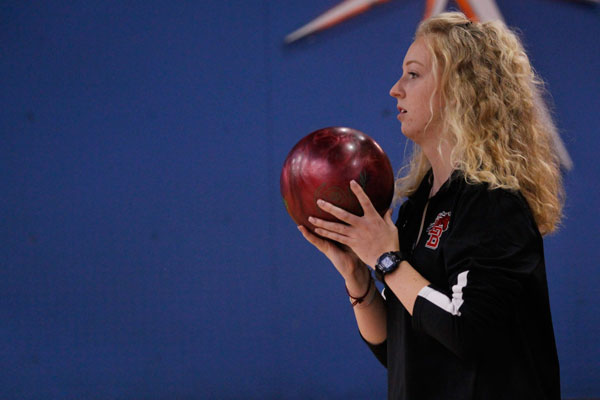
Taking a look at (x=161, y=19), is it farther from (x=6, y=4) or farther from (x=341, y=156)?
(x=341, y=156)

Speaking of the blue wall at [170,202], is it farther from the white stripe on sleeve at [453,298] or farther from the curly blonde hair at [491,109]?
the white stripe on sleeve at [453,298]

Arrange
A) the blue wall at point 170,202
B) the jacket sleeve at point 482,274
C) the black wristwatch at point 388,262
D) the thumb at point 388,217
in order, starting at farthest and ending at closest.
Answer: the blue wall at point 170,202
the thumb at point 388,217
the black wristwatch at point 388,262
the jacket sleeve at point 482,274

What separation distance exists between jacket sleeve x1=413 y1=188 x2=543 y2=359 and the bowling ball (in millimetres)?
218

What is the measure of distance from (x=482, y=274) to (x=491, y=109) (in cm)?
36

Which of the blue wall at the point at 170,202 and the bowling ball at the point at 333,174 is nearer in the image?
the bowling ball at the point at 333,174

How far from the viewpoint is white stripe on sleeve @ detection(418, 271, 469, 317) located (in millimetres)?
979

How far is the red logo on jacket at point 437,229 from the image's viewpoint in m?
1.10

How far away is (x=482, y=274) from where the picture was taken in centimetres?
97

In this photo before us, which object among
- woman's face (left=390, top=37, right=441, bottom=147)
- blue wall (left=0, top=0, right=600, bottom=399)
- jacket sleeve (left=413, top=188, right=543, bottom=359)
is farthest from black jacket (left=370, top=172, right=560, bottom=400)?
blue wall (left=0, top=0, right=600, bottom=399)

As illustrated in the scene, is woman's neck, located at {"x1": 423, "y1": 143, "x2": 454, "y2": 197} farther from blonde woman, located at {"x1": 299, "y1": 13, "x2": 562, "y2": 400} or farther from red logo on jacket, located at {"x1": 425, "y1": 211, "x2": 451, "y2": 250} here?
red logo on jacket, located at {"x1": 425, "y1": 211, "x2": 451, "y2": 250}

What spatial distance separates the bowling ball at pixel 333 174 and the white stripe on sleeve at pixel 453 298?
236 mm

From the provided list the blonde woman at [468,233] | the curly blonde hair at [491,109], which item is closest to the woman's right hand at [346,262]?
the blonde woman at [468,233]

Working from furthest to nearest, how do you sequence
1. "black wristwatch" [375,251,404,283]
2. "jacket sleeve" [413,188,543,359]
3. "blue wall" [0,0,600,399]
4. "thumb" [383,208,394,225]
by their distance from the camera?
1. "blue wall" [0,0,600,399]
2. "thumb" [383,208,394,225]
3. "black wristwatch" [375,251,404,283]
4. "jacket sleeve" [413,188,543,359]

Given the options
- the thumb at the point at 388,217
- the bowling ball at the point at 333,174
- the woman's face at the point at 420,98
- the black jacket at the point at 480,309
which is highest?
the woman's face at the point at 420,98
